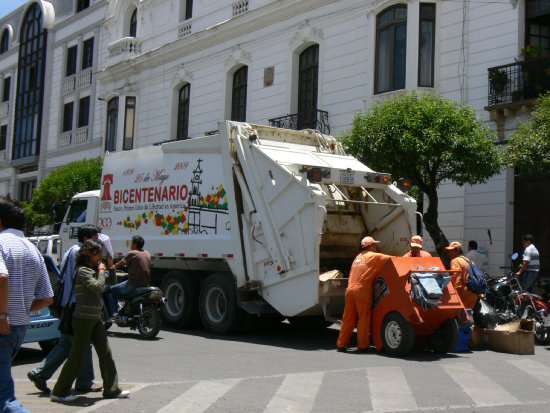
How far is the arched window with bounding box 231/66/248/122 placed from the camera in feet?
78.6

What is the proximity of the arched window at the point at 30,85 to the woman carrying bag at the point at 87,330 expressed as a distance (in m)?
29.7

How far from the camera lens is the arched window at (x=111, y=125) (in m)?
28.9

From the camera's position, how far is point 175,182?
12125 mm

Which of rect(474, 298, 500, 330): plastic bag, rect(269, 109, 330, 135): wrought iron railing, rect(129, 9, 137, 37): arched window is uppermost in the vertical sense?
rect(129, 9, 137, 37): arched window

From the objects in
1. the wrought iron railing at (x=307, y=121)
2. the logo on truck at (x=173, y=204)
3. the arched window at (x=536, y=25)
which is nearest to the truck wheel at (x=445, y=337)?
the logo on truck at (x=173, y=204)

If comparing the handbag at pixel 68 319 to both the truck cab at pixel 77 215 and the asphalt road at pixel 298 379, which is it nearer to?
the asphalt road at pixel 298 379

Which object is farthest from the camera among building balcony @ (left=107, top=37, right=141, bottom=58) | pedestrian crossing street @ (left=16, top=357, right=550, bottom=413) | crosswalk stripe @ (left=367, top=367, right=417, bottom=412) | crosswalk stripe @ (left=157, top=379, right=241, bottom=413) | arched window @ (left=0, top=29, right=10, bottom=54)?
arched window @ (left=0, top=29, right=10, bottom=54)

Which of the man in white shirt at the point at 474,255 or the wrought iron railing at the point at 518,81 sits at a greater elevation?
the wrought iron railing at the point at 518,81

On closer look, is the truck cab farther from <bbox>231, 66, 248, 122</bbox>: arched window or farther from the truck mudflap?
<bbox>231, 66, 248, 122</bbox>: arched window

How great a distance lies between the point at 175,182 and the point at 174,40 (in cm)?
1549

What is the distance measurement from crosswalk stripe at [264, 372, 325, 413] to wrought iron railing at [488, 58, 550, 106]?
10552 mm

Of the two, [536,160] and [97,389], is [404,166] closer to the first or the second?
[536,160]

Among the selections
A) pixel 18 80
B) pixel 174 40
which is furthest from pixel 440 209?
pixel 18 80

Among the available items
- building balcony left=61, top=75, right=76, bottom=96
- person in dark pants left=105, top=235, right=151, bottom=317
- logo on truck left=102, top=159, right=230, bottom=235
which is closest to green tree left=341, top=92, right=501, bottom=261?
logo on truck left=102, top=159, right=230, bottom=235
